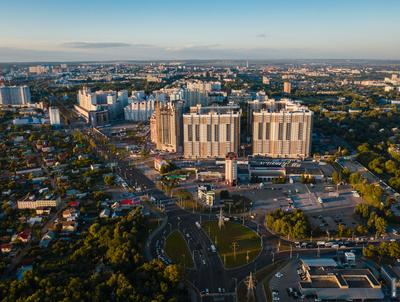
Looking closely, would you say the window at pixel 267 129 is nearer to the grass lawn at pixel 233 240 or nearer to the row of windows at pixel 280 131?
the row of windows at pixel 280 131

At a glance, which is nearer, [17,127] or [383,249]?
[383,249]

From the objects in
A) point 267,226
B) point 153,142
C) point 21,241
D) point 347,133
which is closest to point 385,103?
point 347,133

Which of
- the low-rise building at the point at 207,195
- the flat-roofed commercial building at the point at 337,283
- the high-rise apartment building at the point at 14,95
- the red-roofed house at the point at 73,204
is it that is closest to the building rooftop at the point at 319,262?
the flat-roofed commercial building at the point at 337,283

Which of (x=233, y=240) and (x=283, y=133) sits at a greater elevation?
(x=283, y=133)

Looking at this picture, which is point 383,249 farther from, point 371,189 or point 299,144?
point 299,144

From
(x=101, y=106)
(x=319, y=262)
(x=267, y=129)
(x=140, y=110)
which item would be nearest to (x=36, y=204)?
(x=319, y=262)

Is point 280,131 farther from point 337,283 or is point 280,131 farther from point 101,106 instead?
point 101,106
